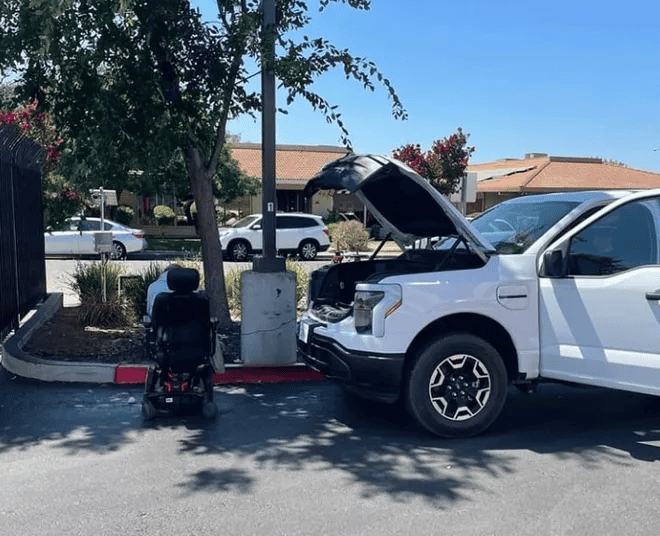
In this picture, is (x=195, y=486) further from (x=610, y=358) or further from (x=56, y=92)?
(x=56, y=92)

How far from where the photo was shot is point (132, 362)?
24.0ft

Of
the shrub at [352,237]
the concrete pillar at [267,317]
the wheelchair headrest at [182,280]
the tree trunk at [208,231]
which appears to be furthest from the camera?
the shrub at [352,237]

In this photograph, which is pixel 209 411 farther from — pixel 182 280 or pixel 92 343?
pixel 92 343

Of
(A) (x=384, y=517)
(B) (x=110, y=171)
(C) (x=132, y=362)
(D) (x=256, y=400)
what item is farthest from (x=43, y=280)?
(A) (x=384, y=517)

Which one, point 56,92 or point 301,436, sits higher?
point 56,92

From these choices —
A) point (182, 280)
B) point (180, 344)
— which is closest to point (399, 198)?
point (182, 280)

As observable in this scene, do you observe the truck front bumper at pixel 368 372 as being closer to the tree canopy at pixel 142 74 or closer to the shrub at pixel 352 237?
the tree canopy at pixel 142 74

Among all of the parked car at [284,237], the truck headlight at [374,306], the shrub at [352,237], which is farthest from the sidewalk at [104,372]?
the shrub at [352,237]

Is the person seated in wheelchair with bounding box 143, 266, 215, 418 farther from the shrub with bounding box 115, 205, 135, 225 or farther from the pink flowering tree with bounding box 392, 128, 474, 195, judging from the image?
the shrub with bounding box 115, 205, 135, 225

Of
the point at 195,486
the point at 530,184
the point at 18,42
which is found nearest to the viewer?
the point at 195,486

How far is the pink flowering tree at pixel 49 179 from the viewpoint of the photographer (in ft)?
37.8

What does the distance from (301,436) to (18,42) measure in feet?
16.7

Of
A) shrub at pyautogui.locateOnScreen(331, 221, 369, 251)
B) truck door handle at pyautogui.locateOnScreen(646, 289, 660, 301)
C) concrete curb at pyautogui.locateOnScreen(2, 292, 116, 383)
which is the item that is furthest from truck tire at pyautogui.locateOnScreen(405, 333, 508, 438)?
shrub at pyautogui.locateOnScreen(331, 221, 369, 251)

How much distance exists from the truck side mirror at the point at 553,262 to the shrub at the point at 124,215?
2553cm
